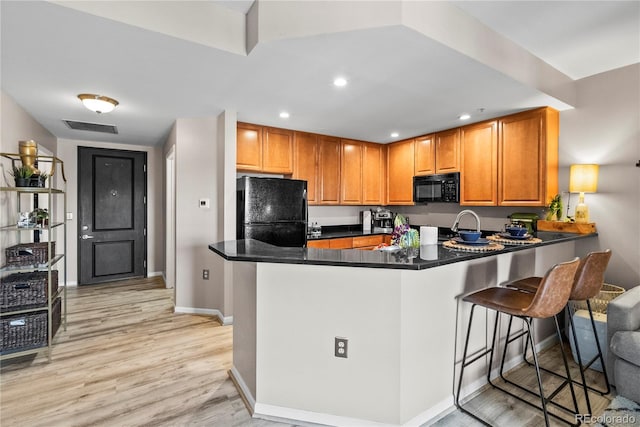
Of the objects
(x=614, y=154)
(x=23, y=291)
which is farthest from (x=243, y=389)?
(x=614, y=154)

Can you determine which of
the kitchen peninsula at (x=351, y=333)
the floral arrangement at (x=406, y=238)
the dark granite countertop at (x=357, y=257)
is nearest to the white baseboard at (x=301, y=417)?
the kitchen peninsula at (x=351, y=333)

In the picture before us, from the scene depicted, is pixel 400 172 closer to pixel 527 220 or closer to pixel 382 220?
pixel 382 220

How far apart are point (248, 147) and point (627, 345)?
145 inches

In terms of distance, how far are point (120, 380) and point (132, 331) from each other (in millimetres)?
1003

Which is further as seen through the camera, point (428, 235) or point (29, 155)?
point (29, 155)

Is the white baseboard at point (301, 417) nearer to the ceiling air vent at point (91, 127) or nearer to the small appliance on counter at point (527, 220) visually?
the small appliance on counter at point (527, 220)

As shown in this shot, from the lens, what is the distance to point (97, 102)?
2.92 metres

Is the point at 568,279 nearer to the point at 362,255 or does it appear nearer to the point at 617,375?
the point at 617,375

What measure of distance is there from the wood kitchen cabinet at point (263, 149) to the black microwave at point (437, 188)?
1.80 meters

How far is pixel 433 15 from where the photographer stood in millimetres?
1894

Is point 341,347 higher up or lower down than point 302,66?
lower down

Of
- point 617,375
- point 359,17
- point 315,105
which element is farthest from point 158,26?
point 617,375

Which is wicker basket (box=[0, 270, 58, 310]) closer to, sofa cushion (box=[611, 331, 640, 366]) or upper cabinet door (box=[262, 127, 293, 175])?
upper cabinet door (box=[262, 127, 293, 175])

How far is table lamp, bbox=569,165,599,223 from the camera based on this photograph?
300 centimetres
